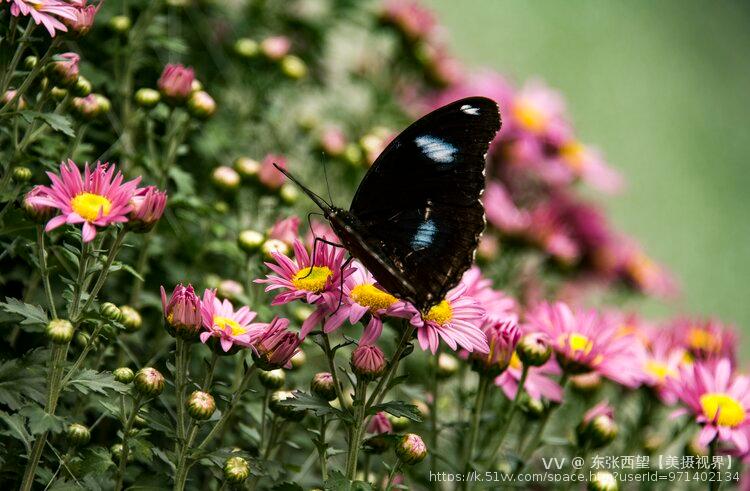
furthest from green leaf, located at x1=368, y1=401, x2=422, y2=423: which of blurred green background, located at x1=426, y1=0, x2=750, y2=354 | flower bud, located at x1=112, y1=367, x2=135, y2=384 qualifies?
blurred green background, located at x1=426, y1=0, x2=750, y2=354

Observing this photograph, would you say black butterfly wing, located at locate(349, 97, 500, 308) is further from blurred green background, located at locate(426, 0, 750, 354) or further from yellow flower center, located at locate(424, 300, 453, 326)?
blurred green background, located at locate(426, 0, 750, 354)

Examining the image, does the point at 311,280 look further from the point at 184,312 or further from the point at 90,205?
the point at 90,205

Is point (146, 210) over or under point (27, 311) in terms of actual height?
over

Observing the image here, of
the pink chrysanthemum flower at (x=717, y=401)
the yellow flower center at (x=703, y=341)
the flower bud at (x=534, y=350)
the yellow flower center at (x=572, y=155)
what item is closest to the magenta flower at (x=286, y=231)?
the flower bud at (x=534, y=350)

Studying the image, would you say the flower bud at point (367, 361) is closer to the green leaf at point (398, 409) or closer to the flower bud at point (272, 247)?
the green leaf at point (398, 409)

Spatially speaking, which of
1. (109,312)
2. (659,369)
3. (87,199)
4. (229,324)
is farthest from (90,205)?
(659,369)

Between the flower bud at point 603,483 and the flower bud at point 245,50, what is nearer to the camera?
the flower bud at point 603,483
